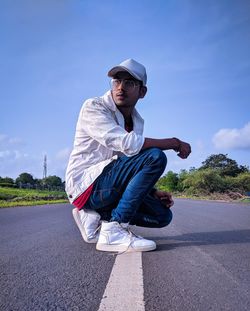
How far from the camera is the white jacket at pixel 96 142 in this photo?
2.99 metres

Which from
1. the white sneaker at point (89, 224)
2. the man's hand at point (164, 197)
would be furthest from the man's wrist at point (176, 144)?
the white sneaker at point (89, 224)

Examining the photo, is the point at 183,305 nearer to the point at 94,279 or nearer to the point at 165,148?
the point at 94,279

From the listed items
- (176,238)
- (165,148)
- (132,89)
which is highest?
(132,89)

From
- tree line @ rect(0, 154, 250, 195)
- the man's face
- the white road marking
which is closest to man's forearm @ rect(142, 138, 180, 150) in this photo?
the man's face

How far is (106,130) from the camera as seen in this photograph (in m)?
3.05

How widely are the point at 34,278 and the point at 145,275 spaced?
0.60 meters

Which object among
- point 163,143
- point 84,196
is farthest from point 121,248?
point 163,143

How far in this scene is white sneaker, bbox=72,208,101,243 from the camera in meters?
3.16

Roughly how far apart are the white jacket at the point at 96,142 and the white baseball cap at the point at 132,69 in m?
0.24

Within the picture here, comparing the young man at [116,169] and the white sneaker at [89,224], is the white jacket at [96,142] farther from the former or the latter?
the white sneaker at [89,224]

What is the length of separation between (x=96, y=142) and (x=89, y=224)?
2.43 feet

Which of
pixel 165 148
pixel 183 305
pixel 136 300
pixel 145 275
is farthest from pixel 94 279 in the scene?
pixel 165 148

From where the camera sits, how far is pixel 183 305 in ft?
4.93

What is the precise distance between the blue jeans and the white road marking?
65 centimetres
